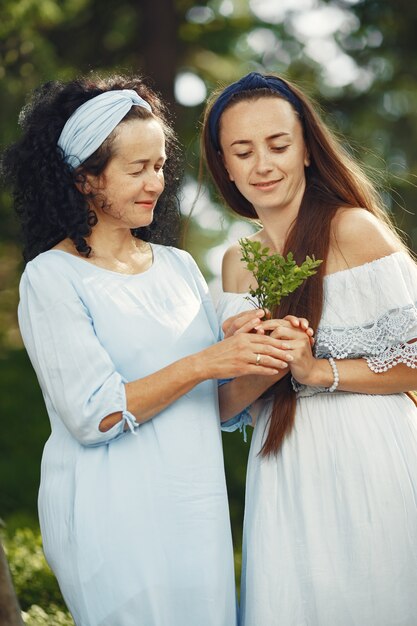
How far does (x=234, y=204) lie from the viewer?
13.6 ft

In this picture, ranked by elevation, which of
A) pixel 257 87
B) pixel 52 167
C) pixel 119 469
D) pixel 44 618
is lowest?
pixel 44 618

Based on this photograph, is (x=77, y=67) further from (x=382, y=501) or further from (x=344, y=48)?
(x=382, y=501)

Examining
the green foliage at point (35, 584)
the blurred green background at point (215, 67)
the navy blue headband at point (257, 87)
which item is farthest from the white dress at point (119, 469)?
the blurred green background at point (215, 67)

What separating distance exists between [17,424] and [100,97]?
6.51 m

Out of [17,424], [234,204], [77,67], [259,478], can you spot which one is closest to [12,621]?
[259,478]

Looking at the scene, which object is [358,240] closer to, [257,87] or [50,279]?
[257,87]

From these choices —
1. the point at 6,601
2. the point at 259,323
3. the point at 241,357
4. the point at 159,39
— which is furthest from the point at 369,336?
the point at 159,39

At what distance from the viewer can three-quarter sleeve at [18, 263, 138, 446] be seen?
3230 mm

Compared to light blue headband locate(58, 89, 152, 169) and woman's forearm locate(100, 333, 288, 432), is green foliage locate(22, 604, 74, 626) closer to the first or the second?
woman's forearm locate(100, 333, 288, 432)

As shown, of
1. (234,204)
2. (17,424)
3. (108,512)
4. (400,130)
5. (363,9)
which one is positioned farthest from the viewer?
(400,130)

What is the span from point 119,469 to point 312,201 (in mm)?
1206

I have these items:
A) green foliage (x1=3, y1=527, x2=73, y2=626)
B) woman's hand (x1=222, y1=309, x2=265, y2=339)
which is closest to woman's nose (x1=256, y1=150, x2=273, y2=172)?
woman's hand (x1=222, y1=309, x2=265, y2=339)

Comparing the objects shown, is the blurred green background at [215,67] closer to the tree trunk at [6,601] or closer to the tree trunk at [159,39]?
the tree trunk at [159,39]

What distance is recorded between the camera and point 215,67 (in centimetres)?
1017
